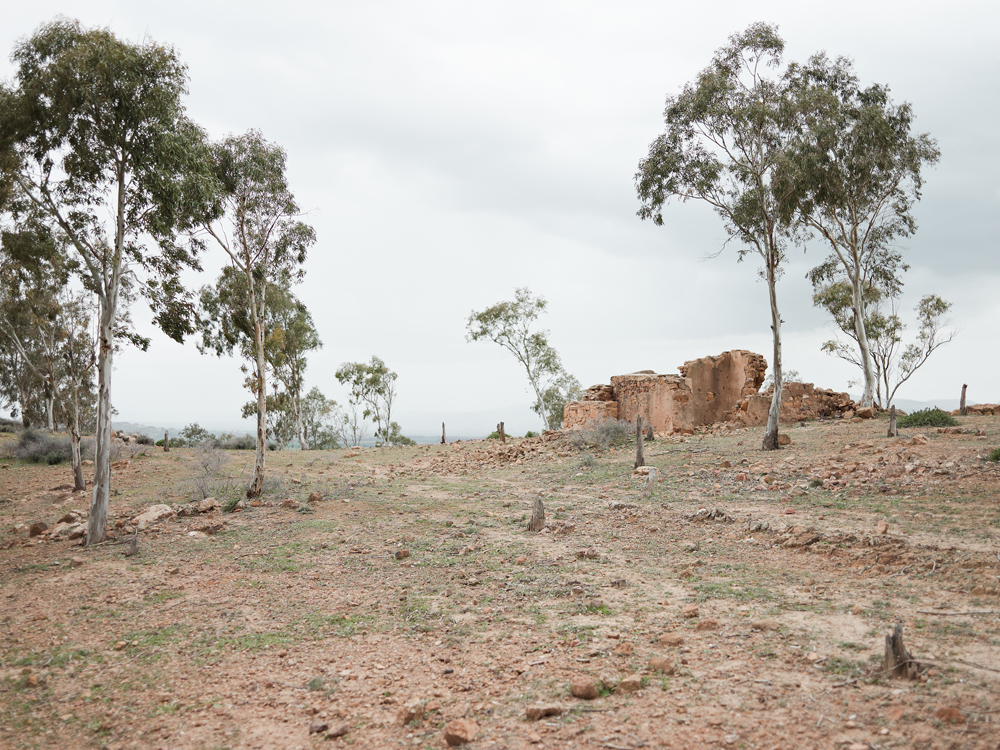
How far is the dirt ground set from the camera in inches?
158

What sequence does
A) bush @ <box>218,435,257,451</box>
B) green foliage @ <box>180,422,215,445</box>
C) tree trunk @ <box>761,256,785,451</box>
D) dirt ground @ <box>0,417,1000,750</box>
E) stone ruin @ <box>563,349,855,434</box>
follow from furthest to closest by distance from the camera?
green foliage @ <box>180,422,215,445</box> < bush @ <box>218,435,257,451</box> < stone ruin @ <box>563,349,855,434</box> < tree trunk @ <box>761,256,785,451</box> < dirt ground @ <box>0,417,1000,750</box>

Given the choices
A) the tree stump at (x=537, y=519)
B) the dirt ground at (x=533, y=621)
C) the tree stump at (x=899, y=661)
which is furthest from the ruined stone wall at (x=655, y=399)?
the tree stump at (x=899, y=661)

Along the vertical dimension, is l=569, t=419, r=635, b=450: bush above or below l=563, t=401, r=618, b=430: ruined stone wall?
below

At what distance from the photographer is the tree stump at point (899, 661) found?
4.12 metres

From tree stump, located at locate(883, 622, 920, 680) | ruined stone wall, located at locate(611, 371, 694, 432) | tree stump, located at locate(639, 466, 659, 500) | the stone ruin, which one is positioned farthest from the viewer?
ruined stone wall, located at locate(611, 371, 694, 432)

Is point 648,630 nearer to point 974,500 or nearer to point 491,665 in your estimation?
point 491,665

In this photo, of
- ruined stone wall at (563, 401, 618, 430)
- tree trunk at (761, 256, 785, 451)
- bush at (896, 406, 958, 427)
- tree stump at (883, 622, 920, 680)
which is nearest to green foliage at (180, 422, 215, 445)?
ruined stone wall at (563, 401, 618, 430)

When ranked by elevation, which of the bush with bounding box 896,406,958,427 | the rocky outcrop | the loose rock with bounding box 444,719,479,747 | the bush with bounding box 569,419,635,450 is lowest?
the loose rock with bounding box 444,719,479,747

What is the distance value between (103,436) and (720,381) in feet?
77.1

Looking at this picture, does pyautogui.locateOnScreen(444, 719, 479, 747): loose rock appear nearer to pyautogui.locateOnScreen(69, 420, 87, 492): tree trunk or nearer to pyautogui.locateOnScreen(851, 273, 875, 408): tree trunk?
pyautogui.locateOnScreen(69, 420, 87, 492): tree trunk

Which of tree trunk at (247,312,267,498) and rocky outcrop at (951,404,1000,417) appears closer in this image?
tree trunk at (247,312,267,498)

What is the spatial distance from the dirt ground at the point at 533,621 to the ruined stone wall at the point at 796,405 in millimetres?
12275

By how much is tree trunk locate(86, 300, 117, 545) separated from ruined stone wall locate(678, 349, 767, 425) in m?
21.3

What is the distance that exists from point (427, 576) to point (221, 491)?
891cm
